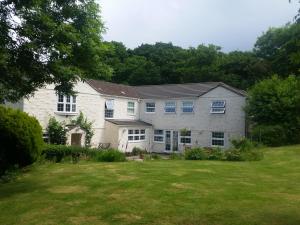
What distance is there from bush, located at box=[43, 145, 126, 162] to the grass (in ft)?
18.6

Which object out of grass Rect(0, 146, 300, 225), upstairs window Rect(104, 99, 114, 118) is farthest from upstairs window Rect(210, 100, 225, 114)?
grass Rect(0, 146, 300, 225)

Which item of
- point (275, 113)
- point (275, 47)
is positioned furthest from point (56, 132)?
point (275, 47)

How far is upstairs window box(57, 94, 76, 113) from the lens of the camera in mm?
33222

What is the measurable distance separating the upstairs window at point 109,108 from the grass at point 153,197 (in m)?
22.3

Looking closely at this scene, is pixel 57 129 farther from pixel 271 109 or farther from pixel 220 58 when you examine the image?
pixel 220 58

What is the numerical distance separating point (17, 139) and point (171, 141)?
26429 mm

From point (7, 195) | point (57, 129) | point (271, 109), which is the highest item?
point (271, 109)

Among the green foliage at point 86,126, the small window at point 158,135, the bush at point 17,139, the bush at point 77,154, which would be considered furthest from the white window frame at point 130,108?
the bush at point 17,139

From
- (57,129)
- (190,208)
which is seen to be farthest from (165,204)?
(57,129)

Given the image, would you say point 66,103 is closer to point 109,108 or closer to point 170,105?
point 109,108

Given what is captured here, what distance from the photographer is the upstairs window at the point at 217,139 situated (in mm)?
37750

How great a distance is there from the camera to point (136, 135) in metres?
40.1

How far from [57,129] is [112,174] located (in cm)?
1754

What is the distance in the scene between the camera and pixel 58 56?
12.0 meters
